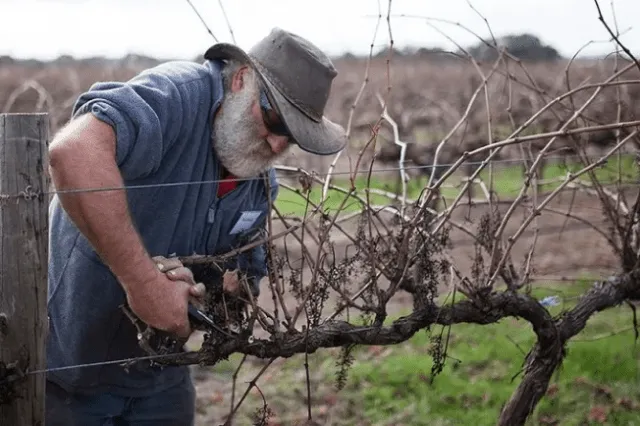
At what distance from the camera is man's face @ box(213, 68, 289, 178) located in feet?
9.25

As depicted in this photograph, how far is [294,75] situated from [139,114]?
0.59 meters

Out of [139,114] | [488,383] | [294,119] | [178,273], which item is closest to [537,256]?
[488,383]

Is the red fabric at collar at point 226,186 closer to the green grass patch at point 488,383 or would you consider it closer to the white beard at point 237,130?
the white beard at point 237,130

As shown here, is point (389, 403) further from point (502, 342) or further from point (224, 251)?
point (224, 251)

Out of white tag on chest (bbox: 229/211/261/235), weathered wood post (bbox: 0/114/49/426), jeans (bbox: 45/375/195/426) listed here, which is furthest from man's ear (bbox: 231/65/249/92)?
jeans (bbox: 45/375/195/426)

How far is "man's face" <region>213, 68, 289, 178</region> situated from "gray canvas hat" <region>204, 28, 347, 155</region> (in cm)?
6

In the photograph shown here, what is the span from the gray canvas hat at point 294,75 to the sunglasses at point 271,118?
0.05 m

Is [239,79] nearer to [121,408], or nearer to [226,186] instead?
[226,186]

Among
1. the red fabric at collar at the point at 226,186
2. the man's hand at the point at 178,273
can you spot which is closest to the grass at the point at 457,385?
the red fabric at collar at the point at 226,186

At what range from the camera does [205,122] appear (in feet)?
9.30

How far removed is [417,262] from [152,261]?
1.02 m

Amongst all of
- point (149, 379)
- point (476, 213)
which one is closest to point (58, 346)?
point (149, 379)

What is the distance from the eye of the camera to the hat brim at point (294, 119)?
9.10 ft

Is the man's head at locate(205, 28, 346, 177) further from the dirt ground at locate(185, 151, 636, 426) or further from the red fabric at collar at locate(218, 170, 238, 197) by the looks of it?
the dirt ground at locate(185, 151, 636, 426)
